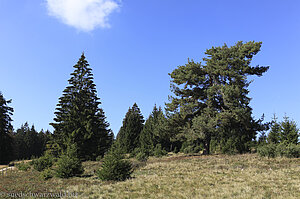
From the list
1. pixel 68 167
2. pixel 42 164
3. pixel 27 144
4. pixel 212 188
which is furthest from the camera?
pixel 27 144

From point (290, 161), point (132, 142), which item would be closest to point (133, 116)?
point (132, 142)

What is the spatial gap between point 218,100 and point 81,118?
22.2 meters

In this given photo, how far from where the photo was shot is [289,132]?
1189 inches

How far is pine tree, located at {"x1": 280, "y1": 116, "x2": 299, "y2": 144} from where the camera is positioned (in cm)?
2952

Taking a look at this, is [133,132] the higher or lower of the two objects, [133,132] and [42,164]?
the higher

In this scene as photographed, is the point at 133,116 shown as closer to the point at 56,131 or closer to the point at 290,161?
the point at 56,131

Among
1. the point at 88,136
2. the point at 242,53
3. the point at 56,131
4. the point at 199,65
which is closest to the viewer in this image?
the point at 242,53

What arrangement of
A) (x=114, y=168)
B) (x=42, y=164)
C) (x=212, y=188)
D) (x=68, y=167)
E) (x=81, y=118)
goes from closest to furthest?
(x=212, y=188) → (x=114, y=168) → (x=68, y=167) → (x=42, y=164) → (x=81, y=118)

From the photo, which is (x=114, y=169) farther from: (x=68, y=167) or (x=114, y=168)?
(x=68, y=167)

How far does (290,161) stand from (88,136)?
27709 millimetres

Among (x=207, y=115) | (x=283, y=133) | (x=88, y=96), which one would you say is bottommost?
(x=283, y=133)

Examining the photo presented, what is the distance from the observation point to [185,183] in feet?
38.8

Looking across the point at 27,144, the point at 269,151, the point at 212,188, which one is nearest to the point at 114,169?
the point at 212,188

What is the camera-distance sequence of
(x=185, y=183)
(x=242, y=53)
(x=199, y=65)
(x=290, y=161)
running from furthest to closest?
(x=199, y=65), (x=242, y=53), (x=290, y=161), (x=185, y=183)
